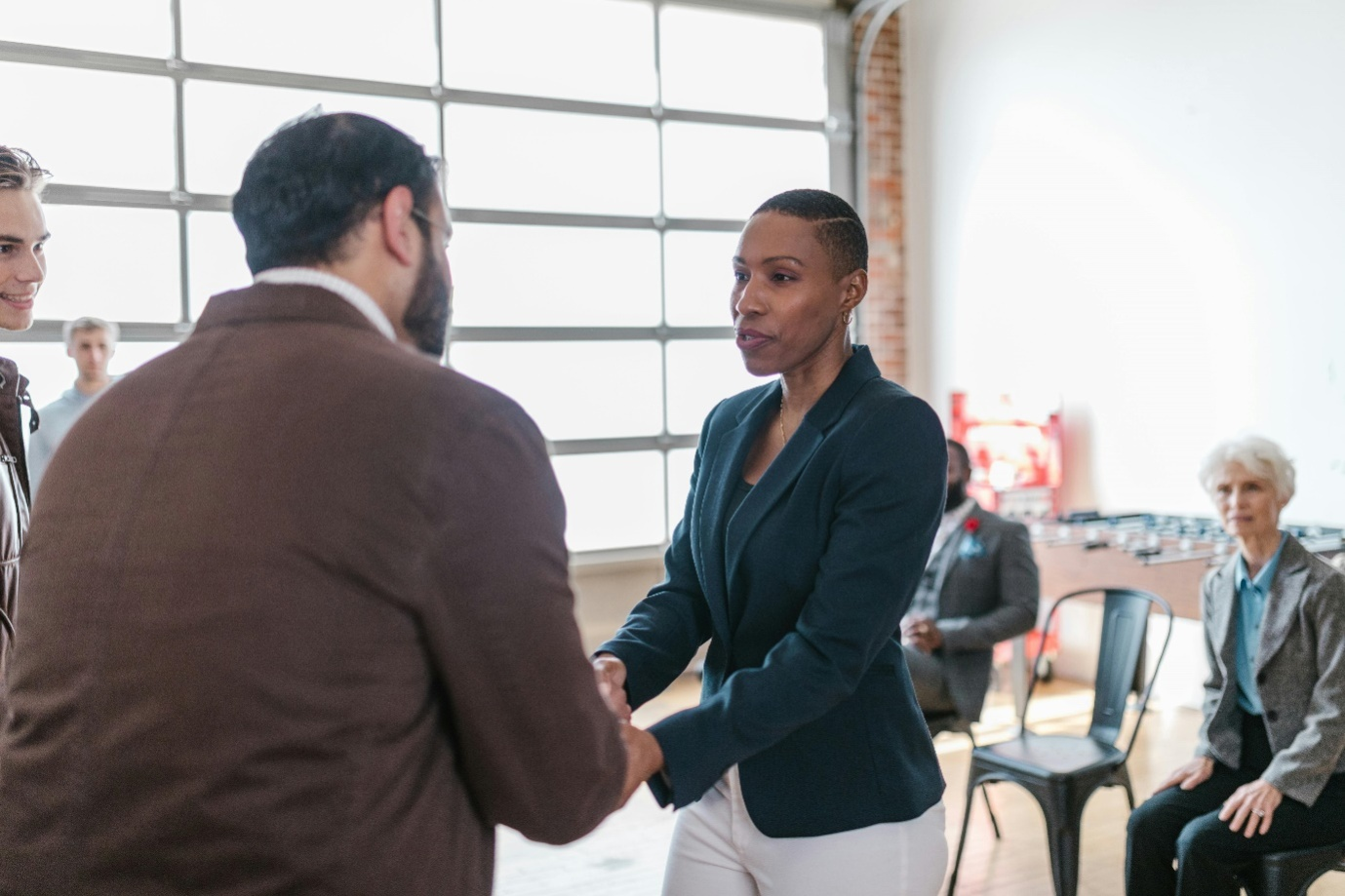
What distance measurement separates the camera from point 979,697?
13.0 feet

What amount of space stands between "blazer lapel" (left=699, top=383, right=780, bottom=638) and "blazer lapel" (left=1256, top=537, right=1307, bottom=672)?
1.76m

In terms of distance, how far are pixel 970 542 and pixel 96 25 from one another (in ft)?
15.1

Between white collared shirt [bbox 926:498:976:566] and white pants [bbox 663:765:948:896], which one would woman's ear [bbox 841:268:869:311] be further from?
white collared shirt [bbox 926:498:976:566]

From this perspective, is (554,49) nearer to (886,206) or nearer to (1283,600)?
(886,206)

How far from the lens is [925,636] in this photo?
12.8 feet

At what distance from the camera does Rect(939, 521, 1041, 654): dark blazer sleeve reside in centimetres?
390

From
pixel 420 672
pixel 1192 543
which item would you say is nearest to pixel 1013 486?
pixel 1192 543

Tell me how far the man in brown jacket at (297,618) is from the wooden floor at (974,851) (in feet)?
9.78

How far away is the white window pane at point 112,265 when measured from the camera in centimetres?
576

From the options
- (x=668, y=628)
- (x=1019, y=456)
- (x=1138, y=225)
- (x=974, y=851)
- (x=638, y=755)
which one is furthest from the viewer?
(x=1019, y=456)

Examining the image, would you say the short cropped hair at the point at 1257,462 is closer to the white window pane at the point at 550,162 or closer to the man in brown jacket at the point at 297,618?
the man in brown jacket at the point at 297,618

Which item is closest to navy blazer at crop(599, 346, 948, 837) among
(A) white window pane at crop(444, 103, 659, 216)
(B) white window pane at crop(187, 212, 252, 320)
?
(B) white window pane at crop(187, 212, 252, 320)

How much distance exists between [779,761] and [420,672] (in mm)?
660

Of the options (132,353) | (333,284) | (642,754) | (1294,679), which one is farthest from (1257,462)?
(132,353)
